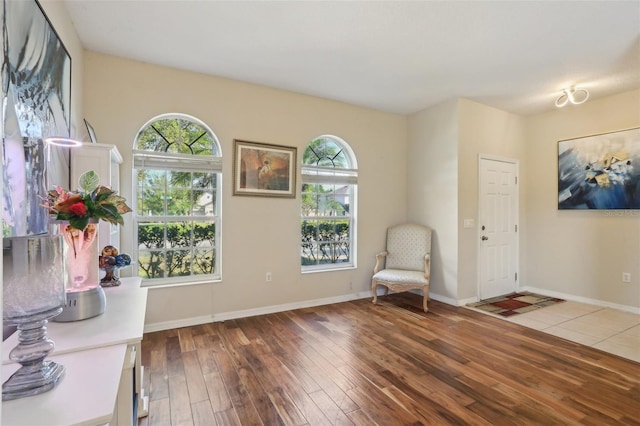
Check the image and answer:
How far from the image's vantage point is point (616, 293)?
Result: 3.85 m

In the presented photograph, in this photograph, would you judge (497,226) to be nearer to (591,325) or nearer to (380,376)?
(591,325)

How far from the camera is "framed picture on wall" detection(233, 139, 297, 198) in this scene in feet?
11.5

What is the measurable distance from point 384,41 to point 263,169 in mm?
1851

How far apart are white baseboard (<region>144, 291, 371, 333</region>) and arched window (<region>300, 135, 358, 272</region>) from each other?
1.39 ft

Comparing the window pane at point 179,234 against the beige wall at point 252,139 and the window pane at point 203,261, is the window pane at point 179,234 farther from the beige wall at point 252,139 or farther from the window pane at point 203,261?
the beige wall at point 252,139

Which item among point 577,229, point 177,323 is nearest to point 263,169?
point 177,323

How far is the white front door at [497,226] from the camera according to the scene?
13.9 ft

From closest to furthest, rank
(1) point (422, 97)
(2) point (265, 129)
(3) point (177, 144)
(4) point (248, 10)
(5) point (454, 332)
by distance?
(4) point (248, 10) < (5) point (454, 332) < (3) point (177, 144) < (2) point (265, 129) < (1) point (422, 97)

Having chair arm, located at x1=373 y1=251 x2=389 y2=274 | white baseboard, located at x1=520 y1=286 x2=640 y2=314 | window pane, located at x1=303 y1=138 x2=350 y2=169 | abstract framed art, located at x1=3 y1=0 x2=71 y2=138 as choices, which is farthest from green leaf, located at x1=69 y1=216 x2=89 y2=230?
white baseboard, located at x1=520 y1=286 x2=640 y2=314

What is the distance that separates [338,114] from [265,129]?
109cm

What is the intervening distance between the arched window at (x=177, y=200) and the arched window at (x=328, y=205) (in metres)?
1.15

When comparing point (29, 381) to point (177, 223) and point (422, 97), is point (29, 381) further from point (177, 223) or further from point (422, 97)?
point (422, 97)

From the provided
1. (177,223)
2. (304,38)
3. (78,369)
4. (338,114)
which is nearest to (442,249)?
(338,114)

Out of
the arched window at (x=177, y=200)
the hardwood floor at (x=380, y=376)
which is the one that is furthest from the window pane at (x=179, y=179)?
the hardwood floor at (x=380, y=376)
